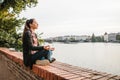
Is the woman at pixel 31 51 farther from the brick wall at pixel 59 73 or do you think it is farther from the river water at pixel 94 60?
the river water at pixel 94 60

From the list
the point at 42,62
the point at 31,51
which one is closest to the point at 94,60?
the point at 31,51

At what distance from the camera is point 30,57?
4438 mm

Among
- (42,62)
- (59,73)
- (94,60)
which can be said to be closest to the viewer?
(59,73)

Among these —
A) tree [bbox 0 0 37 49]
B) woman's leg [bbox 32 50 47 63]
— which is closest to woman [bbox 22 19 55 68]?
woman's leg [bbox 32 50 47 63]

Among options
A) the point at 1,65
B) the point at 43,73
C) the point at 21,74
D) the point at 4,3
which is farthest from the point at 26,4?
the point at 43,73

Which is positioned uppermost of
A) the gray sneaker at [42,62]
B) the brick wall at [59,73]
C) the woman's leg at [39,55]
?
the woman's leg at [39,55]

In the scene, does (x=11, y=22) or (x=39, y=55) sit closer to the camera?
(x=39, y=55)

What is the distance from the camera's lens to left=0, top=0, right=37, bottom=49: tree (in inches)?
595

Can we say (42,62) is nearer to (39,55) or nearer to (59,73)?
(39,55)

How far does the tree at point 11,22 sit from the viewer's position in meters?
15.1

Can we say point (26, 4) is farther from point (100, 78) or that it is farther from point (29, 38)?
point (100, 78)

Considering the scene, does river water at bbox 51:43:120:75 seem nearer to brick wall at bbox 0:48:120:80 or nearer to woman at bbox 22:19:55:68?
brick wall at bbox 0:48:120:80

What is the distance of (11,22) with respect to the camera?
15.9 metres

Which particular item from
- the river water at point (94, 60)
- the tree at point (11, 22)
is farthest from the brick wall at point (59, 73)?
the tree at point (11, 22)
